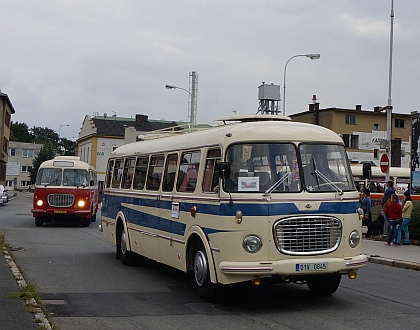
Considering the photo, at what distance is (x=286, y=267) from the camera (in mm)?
9250

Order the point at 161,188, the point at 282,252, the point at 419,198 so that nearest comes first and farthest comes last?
the point at 282,252 → the point at 161,188 → the point at 419,198

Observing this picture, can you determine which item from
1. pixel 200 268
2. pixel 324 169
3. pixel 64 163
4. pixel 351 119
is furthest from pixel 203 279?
pixel 351 119

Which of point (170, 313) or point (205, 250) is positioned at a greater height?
point (205, 250)

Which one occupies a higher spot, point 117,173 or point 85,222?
point 117,173

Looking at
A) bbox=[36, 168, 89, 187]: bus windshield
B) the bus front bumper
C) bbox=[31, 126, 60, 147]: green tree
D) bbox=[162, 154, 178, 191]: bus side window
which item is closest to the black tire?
bbox=[36, 168, 89, 187]: bus windshield

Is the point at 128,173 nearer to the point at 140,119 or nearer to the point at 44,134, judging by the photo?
the point at 140,119

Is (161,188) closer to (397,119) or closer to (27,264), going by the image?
(27,264)

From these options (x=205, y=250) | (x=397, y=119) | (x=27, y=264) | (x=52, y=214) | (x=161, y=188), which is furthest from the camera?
(x=397, y=119)

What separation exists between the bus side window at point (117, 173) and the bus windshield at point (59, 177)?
11329mm

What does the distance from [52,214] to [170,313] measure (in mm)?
18689

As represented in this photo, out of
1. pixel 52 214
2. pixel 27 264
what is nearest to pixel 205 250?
pixel 27 264

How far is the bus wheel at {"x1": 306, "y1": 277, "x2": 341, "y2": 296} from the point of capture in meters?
10.7

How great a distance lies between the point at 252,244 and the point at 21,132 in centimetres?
16430

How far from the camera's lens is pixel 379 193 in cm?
3034
